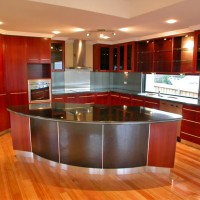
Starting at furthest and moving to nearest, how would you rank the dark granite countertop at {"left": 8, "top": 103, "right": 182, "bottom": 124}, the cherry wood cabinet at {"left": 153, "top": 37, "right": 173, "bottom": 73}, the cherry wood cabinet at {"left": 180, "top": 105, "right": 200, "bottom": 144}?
the cherry wood cabinet at {"left": 153, "top": 37, "right": 173, "bottom": 73} → the cherry wood cabinet at {"left": 180, "top": 105, "right": 200, "bottom": 144} → the dark granite countertop at {"left": 8, "top": 103, "right": 182, "bottom": 124}

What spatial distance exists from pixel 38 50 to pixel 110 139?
11.9 ft

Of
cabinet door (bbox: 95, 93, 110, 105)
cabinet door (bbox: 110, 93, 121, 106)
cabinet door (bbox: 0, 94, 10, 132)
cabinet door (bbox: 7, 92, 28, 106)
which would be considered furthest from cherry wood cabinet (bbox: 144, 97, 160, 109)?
cabinet door (bbox: 0, 94, 10, 132)

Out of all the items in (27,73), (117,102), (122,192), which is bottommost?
(122,192)

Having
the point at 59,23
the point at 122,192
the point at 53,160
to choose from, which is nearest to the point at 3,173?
the point at 53,160

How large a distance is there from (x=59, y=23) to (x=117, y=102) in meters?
3.31

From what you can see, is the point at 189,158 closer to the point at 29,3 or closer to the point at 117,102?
the point at 117,102

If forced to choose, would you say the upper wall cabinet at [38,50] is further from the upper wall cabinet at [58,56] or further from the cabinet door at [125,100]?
the cabinet door at [125,100]

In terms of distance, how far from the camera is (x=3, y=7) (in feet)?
10.2

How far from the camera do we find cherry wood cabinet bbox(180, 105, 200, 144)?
432 cm

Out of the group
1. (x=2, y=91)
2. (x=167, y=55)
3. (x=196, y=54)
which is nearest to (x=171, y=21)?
(x=196, y=54)

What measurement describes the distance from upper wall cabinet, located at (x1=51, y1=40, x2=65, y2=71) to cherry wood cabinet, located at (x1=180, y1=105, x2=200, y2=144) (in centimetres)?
366

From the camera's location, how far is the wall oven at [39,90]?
5570 millimetres

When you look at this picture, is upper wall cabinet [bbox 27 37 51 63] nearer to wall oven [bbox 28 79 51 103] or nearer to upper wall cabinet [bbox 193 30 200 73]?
wall oven [bbox 28 79 51 103]

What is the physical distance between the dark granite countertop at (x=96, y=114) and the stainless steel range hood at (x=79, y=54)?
3033 mm
